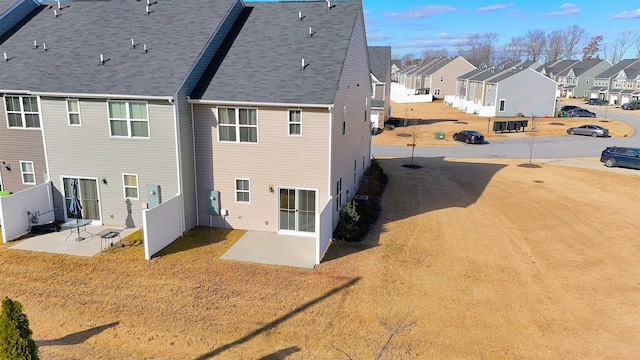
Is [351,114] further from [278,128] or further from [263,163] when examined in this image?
[263,163]

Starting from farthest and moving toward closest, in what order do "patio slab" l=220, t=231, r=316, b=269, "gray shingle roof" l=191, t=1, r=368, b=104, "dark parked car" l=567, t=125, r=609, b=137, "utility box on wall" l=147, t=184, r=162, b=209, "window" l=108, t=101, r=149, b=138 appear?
"dark parked car" l=567, t=125, r=609, b=137
"utility box on wall" l=147, t=184, r=162, b=209
"window" l=108, t=101, r=149, b=138
"gray shingle roof" l=191, t=1, r=368, b=104
"patio slab" l=220, t=231, r=316, b=269

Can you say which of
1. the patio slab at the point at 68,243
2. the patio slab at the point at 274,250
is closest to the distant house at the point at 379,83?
the patio slab at the point at 274,250

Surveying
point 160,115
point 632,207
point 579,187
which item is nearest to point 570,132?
point 579,187

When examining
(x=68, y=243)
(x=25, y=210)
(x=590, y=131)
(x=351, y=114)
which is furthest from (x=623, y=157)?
(x=25, y=210)

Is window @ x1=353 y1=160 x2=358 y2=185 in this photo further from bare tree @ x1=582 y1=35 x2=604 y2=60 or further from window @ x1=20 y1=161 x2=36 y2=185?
bare tree @ x1=582 y1=35 x2=604 y2=60

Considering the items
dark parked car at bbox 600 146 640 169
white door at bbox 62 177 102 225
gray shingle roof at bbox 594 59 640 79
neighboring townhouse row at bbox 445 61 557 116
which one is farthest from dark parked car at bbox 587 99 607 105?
white door at bbox 62 177 102 225

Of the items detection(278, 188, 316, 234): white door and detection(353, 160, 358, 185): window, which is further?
detection(353, 160, 358, 185): window

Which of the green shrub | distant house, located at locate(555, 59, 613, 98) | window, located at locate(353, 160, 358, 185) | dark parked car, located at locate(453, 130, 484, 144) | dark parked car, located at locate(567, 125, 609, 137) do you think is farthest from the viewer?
distant house, located at locate(555, 59, 613, 98)

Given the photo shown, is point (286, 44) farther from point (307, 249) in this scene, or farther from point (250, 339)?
point (250, 339)
